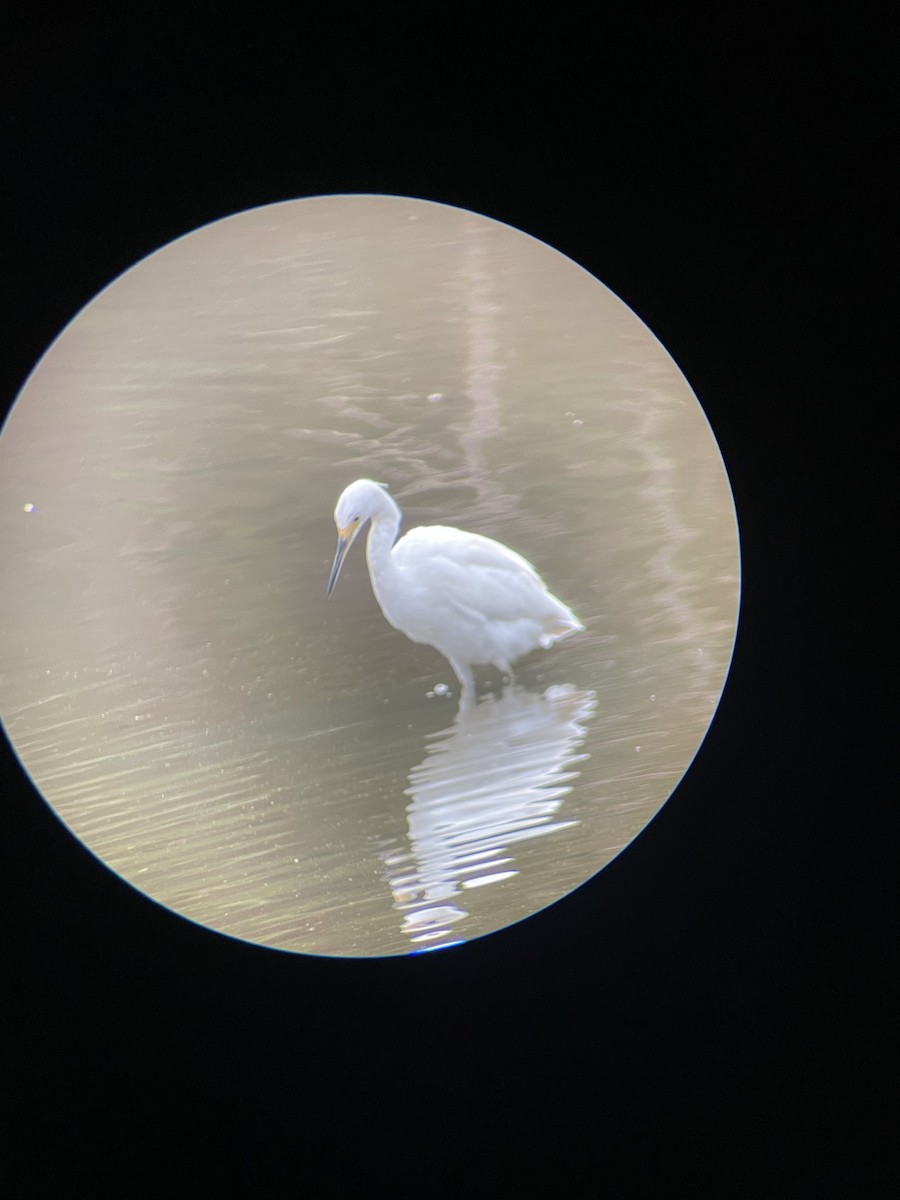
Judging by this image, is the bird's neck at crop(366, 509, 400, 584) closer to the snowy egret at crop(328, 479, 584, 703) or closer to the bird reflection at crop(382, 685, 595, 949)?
the snowy egret at crop(328, 479, 584, 703)

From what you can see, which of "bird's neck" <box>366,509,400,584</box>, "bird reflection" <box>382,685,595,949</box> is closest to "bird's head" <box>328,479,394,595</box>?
"bird's neck" <box>366,509,400,584</box>

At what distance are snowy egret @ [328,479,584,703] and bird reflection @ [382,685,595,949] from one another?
48 mm

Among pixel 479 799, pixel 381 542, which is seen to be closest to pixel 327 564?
pixel 381 542

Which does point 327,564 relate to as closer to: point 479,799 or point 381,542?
point 381,542

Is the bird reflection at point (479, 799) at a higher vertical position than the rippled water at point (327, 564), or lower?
lower

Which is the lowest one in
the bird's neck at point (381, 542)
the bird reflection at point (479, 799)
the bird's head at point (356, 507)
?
the bird reflection at point (479, 799)

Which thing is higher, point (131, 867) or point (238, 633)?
point (238, 633)

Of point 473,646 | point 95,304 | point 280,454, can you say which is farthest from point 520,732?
point 95,304

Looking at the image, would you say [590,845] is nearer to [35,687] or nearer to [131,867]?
[131,867]

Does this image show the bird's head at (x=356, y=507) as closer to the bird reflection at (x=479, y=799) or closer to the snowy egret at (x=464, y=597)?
the snowy egret at (x=464, y=597)

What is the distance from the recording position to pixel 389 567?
107 cm

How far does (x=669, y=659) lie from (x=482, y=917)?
1.07 feet

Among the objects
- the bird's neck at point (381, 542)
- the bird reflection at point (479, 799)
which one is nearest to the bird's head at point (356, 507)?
the bird's neck at point (381, 542)

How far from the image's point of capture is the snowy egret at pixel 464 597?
1071 millimetres
